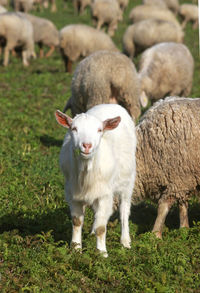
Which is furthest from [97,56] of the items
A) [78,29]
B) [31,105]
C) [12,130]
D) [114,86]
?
[78,29]

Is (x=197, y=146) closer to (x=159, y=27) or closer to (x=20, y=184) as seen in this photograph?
(x=20, y=184)

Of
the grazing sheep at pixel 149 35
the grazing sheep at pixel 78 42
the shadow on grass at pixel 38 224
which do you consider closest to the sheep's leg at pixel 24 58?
the grazing sheep at pixel 78 42

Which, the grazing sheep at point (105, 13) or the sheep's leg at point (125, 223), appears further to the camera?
the grazing sheep at point (105, 13)

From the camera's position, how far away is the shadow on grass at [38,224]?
5.53 metres

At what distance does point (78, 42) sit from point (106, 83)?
847 cm

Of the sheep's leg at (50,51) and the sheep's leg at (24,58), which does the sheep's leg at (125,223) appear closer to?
the sheep's leg at (24,58)

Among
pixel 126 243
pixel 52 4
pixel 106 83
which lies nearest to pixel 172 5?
pixel 52 4

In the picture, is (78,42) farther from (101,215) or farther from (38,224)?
(101,215)

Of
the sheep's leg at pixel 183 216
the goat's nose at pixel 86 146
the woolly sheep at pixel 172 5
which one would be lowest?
the sheep's leg at pixel 183 216

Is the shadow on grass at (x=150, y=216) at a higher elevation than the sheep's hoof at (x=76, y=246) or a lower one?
lower

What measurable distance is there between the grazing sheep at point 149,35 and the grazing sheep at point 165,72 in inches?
236

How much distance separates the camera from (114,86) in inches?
351

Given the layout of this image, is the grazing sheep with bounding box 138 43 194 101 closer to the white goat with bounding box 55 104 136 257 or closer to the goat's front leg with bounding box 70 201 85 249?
the white goat with bounding box 55 104 136 257

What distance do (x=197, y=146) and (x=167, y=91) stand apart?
6115 mm
